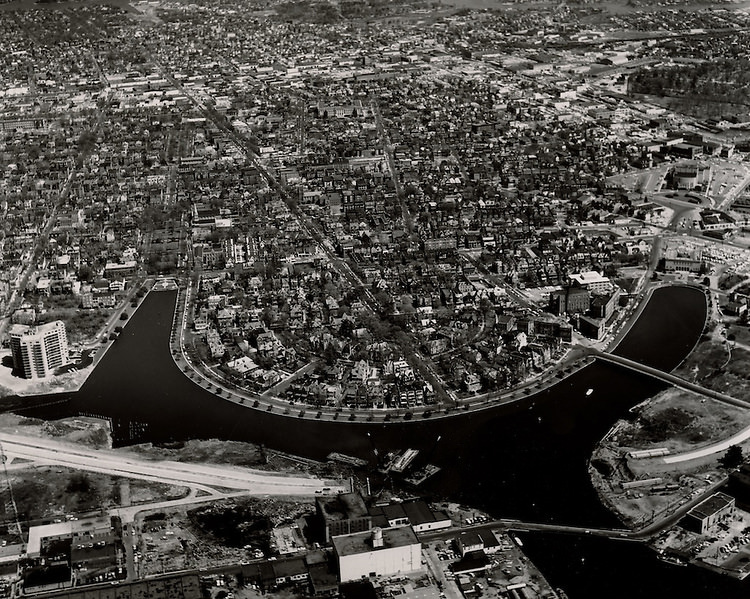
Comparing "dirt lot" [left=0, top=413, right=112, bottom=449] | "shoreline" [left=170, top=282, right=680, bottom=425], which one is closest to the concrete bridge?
"shoreline" [left=170, top=282, right=680, bottom=425]

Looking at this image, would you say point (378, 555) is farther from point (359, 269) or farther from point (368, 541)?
point (359, 269)

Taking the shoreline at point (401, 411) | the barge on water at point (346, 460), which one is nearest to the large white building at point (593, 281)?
the shoreline at point (401, 411)

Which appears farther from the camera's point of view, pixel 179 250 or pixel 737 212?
pixel 737 212

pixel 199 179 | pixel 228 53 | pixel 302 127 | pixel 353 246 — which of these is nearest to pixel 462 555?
pixel 353 246

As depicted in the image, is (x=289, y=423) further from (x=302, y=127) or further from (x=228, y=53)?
(x=228, y=53)

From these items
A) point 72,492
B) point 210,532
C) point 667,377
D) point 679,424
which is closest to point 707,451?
point 679,424

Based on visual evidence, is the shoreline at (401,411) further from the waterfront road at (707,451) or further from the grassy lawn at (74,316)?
the waterfront road at (707,451)
